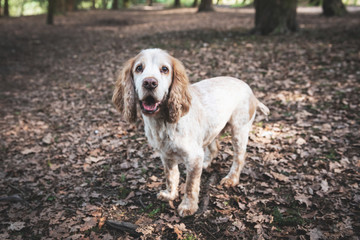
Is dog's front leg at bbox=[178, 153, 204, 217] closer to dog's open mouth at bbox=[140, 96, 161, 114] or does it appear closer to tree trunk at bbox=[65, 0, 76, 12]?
dog's open mouth at bbox=[140, 96, 161, 114]

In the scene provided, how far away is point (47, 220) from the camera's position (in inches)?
140

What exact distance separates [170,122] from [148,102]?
1.32ft

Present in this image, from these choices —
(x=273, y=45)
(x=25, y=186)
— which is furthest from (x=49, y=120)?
(x=273, y=45)

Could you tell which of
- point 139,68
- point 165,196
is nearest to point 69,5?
point 139,68

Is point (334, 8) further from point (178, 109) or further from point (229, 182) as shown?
point (178, 109)

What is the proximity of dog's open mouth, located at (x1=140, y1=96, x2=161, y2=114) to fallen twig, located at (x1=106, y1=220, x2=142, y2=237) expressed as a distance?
1608mm

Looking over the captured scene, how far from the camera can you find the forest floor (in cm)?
337

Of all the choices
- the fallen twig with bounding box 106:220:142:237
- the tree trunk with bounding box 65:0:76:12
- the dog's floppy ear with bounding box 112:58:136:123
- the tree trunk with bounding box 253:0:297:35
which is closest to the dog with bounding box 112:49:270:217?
the dog's floppy ear with bounding box 112:58:136:123

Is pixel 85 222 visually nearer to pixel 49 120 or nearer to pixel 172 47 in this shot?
pixel 49 120

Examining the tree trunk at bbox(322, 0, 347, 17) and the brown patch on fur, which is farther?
the tree trunk at bbox(322, 0, 347, 17)

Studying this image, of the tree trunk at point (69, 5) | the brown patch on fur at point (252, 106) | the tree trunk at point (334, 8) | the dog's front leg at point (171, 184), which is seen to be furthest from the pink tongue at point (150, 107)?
the tree trunk at point (69, 5)

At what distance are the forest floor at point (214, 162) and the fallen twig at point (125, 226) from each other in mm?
48

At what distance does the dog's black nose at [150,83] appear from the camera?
2650mm

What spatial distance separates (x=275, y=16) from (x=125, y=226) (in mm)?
11159
